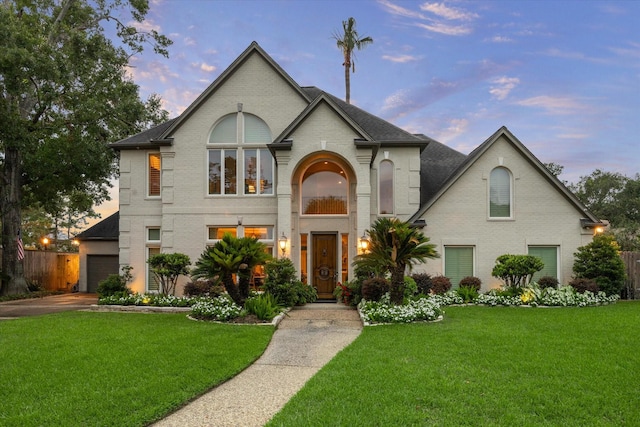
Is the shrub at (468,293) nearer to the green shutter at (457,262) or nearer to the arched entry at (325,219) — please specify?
the green shutter at (457,262)

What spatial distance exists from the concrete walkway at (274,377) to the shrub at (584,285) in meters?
8.24

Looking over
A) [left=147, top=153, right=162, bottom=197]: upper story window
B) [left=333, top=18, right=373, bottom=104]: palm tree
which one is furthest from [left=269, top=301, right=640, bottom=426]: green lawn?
[left=333, top=18, right=373, bottom=104]: palm tree

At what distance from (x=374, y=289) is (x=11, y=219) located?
1768 cm

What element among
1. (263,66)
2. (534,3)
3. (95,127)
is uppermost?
(534,3)

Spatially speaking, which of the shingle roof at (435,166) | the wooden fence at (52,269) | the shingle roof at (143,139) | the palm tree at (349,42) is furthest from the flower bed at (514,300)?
the palm tree at (349,42)

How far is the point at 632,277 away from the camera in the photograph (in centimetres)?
1564

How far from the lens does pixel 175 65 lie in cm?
2055

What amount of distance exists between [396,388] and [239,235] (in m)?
11.2

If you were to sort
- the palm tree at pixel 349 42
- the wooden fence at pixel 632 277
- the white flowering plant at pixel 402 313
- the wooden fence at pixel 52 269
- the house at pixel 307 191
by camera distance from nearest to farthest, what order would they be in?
the white flowering plant at pixel 402 313
the house at pixel 307 191
the wooden fence at pixel 632 277
the wooden fence at pixel 52 269
the palm tree at pixel 349 42

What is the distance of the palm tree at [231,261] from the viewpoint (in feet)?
34.8

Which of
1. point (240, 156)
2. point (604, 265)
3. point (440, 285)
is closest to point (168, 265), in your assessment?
point (240, 156)

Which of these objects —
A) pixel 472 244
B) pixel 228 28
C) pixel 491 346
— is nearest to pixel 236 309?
pixel 491 346

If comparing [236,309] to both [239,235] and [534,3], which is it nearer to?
[239,235]

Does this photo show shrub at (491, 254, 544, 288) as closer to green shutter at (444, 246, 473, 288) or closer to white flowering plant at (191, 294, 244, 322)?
green shutter at (444, 246, 473, 288)
